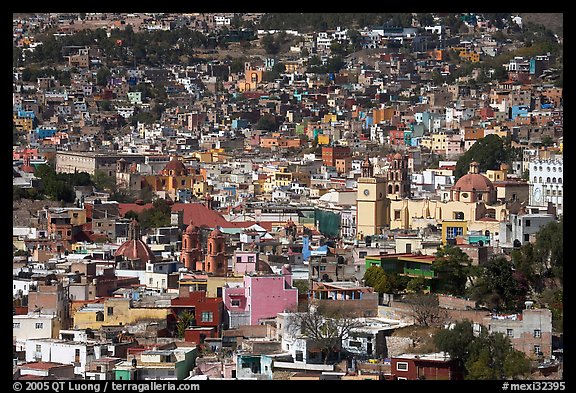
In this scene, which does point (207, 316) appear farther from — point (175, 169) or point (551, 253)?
point (175, 169)

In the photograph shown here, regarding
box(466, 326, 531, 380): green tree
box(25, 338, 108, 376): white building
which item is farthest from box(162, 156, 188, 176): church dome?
box(466, 326, 531, 380): green tree

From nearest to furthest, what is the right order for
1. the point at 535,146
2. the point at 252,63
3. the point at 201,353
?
1. the point at 201,353
2. the point at 535,146
3. the point at 252,63

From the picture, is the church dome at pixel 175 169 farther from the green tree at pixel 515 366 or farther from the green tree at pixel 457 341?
the green tree at pixel 515 366

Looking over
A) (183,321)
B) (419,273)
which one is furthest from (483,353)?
(419,273)

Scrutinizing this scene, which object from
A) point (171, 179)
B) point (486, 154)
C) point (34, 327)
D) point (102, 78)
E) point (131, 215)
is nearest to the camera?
point (34, 327)

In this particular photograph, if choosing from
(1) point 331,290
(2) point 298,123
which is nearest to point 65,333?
(1) point 331,290

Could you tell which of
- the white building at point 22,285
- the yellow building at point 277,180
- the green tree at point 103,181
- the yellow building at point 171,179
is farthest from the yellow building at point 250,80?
the white building at point 22,285
